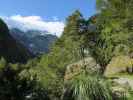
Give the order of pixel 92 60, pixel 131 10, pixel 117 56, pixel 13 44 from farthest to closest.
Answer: pixel 13 44
pixel 92 60
pixel 117 56
pixel 131 10

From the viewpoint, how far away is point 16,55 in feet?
525

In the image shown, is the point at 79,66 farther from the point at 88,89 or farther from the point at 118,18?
the point at 88,89

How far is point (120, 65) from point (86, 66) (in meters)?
6.46

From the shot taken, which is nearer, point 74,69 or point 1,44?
point 74,69

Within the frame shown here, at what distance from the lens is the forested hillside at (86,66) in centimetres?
1694

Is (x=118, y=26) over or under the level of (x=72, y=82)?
over

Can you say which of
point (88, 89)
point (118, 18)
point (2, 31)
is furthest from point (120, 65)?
point (2, 31)

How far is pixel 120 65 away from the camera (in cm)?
3847

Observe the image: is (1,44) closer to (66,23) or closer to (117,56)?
(66,23)

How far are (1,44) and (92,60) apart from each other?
106464 mm

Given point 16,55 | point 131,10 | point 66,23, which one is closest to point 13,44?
point 16,55

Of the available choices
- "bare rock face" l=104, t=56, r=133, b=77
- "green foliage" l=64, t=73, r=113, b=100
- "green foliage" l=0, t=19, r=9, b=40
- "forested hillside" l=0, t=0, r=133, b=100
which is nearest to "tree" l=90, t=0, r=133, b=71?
"forested hillside" l=0, t=0, r=133, b=100

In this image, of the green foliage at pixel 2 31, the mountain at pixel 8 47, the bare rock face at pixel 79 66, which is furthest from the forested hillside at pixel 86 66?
the green foliage at pixel 2 31

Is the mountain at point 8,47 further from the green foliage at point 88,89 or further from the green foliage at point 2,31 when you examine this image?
the green foliage at point 88,89
